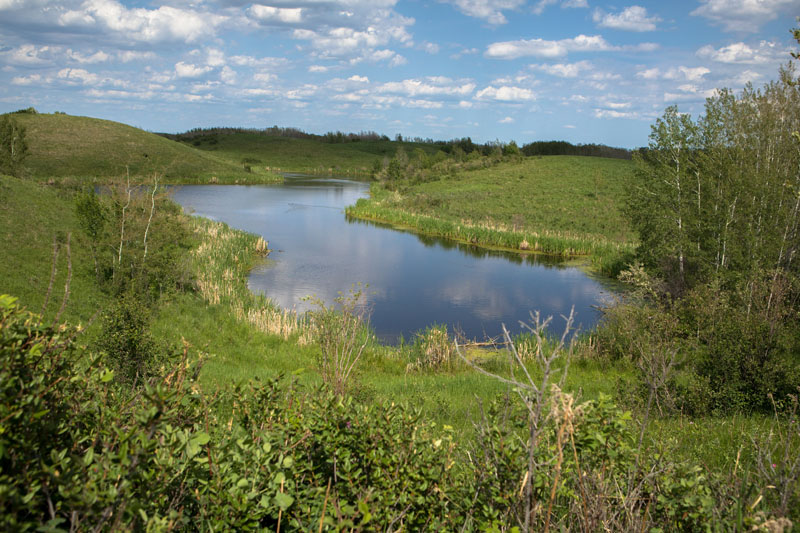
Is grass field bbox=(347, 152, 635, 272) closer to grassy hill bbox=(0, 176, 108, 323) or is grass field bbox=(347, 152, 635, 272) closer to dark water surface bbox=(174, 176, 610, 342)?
dark water surface bbox=(174, 176, 610, 342)

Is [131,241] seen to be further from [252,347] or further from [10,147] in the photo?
[10,147]

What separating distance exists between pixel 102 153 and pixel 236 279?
5962cm

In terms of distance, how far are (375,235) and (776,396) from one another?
26517 millimetres

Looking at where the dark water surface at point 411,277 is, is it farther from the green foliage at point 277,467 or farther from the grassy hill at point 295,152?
the grassy hill at point 295,152

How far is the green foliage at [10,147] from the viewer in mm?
25500

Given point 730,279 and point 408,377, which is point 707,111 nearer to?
point 730,279

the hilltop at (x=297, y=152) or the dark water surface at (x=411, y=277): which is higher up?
the hilltop at (x=297, y=152)

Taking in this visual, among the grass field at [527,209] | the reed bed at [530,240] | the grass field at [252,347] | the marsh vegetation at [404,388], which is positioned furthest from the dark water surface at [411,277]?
the grass field at [252,347]

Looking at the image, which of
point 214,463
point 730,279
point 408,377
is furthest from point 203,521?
point 730,279

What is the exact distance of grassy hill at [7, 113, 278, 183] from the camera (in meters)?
60.1

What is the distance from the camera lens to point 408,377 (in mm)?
10859

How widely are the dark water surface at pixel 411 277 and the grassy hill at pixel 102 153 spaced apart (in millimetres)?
31327

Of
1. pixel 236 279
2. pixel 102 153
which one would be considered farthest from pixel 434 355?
pixel 102 153

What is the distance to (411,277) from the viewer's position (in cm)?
2255
